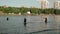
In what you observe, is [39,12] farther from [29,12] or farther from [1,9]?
[1,9]

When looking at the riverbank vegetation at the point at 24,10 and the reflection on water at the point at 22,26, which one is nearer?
the reflection on water at the point at 22,26

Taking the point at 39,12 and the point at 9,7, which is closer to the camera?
the point at 9,7

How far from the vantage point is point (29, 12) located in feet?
318

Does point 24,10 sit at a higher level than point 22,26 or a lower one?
lower

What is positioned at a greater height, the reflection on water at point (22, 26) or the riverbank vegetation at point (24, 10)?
the reflection on water at point (22, 26)

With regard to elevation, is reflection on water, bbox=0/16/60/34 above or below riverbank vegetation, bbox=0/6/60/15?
above

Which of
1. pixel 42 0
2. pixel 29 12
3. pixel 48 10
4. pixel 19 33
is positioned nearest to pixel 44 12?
pixel 48 10

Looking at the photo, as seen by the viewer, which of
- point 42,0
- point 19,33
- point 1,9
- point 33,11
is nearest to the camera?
point 19,33

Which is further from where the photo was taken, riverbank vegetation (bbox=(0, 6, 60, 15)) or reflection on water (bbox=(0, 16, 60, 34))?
riverbank vegetation (bbox=(0, 6, 60, 15))

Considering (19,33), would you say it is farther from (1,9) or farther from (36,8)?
(36,8)

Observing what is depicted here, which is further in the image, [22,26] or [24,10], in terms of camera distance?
[24,10]

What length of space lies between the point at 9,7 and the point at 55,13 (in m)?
23.3

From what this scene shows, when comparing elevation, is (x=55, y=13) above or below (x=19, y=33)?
below

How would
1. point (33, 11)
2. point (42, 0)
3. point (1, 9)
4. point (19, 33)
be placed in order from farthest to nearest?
point (42, 0) < point (33, 11) < point (1, 9) < point (19, 33)
